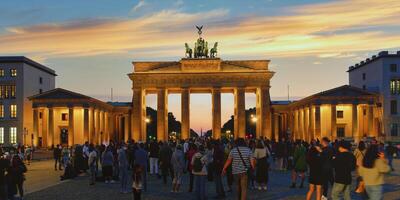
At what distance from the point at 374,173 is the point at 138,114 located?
88696 mm

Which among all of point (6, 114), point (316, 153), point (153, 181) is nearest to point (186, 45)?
point (6, 114)

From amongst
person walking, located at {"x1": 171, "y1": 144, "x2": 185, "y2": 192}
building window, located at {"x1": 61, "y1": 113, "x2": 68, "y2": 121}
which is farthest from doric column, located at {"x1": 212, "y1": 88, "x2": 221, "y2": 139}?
person walking, located at {"x1": 171, "y1": 144, "x2": 185, "y2": 192}

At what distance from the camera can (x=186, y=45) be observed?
106 metres

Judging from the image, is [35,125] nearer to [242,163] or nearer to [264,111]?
[264,111]

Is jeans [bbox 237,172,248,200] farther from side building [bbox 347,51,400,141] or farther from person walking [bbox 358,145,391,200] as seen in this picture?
side building [bbox 347,51,400,141]

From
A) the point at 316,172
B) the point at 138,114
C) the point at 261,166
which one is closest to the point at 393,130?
the point at 138,114

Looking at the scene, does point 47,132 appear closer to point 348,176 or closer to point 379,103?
point 379,103

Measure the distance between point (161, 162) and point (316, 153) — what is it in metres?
12.6

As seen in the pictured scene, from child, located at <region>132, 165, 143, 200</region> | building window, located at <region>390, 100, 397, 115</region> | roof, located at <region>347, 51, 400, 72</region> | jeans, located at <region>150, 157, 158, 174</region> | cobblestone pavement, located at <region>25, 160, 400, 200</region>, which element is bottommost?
cobblestone pavement, located at <region>25, 160, 400, 200</region>

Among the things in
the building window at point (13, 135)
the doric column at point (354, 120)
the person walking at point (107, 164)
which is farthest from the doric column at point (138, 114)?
the person walking at point (107, 164)

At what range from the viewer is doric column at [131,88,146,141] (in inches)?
4067

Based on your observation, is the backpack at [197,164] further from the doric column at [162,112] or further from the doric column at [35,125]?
the doric column at [162,112]

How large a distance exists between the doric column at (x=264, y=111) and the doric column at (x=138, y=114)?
58.9ft

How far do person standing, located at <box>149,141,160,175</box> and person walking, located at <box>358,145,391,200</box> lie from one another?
70.6ft
